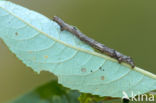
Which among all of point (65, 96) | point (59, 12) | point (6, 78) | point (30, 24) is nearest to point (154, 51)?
point (59, 12)

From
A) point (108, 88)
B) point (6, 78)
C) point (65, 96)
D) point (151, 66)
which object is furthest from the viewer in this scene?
point (6, 78)

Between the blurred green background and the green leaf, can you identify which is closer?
the green leaf

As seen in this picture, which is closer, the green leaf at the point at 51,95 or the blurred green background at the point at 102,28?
the green leaf at the point at 51,95

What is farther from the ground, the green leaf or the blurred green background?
the blurred green background

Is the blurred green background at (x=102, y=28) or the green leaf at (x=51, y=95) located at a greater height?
the blurred green background at (x=102, y=28)

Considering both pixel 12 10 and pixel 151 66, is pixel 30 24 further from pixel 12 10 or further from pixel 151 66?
pixel 151 66
